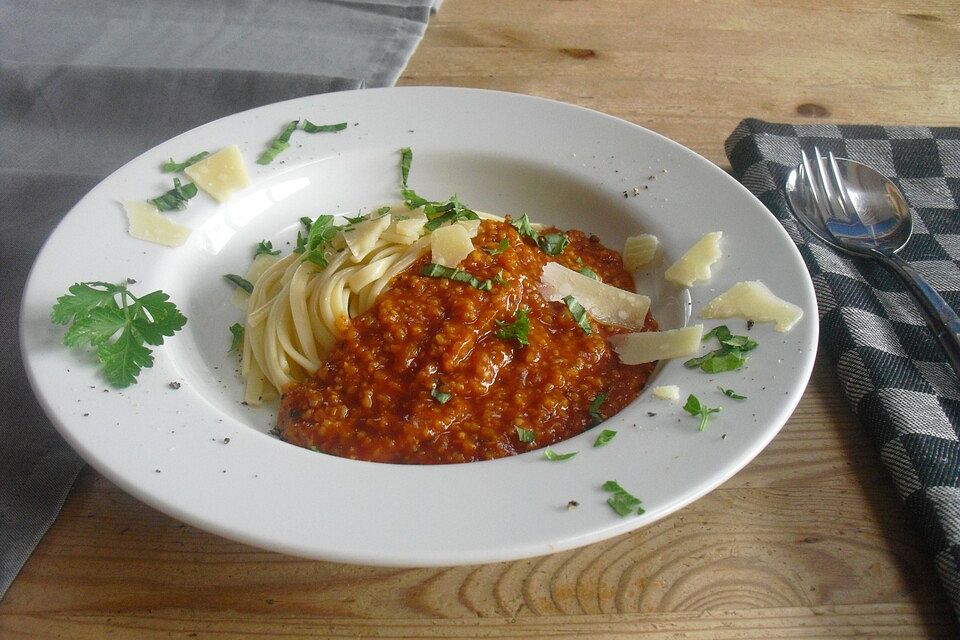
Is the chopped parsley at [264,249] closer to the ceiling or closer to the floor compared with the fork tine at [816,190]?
closer to the floor

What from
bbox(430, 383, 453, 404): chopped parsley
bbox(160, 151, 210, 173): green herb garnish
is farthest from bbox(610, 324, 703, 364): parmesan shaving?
bbox(160, 151, 210, 173): green herb garnish

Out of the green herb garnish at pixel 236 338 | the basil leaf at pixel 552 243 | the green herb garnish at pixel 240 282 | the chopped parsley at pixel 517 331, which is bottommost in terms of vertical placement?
the green herb garnish at pixel 236 338

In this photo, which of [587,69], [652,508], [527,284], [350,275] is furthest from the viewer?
[587,69]

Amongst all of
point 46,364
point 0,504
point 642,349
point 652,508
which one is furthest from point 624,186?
point 0,504

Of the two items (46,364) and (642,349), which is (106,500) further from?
(642,349)

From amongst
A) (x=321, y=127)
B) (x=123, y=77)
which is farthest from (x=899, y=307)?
(x=123, y=77)

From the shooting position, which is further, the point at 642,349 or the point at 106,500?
the point at 642,349

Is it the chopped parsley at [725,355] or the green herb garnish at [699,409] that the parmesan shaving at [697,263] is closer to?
the chopped parsley at [725,355]

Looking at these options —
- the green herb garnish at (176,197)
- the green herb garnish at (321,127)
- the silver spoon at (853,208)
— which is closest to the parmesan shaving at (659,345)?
the silver spoon at (853,208)
